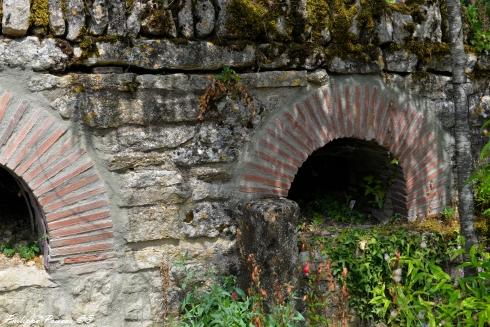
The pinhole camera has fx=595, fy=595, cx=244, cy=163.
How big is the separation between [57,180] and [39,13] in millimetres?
1054

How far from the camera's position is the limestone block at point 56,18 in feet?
12.3

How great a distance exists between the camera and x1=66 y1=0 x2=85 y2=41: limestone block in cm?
379

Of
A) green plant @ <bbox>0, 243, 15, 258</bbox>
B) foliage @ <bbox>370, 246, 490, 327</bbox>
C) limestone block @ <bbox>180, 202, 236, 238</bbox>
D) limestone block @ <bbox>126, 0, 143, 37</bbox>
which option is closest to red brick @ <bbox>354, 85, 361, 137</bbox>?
foliage @ <bbox>370, 246, 490, 327</bbox>

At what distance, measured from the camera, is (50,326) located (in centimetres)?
391

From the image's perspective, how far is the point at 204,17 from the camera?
4148 mm

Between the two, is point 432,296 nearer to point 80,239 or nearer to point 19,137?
point 80,239

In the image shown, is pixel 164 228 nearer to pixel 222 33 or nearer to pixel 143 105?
pixel 143 105

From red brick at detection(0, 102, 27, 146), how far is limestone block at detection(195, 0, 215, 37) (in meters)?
1.28

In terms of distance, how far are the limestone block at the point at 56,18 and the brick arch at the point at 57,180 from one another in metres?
Answer: 0.50

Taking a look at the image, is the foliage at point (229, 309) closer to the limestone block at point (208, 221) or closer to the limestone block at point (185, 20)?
the limestone block at point (208, 221)

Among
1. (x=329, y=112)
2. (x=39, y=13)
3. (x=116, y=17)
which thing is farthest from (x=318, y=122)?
(x=39, y=13)

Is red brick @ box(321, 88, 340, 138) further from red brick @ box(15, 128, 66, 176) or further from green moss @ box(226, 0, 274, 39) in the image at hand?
red brick @ box(15, 128, 66, 176)

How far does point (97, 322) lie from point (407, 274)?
2184 mm

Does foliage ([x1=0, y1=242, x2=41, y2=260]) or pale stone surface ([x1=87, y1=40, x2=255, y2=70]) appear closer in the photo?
pale stone surface ([x1=87, y1=40, x2=255, y2=70])
